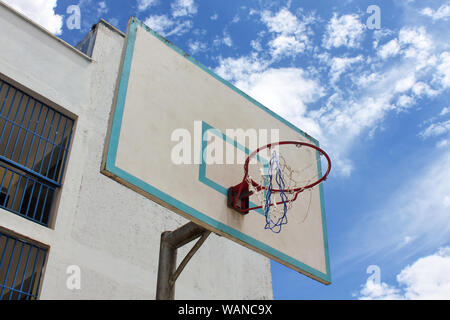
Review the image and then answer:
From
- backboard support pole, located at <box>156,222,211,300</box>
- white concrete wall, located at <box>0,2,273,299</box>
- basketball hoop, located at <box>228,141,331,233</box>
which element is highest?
white concrete wall, located at <box>0,2,273,299</box>

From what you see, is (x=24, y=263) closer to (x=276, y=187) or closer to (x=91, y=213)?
(x=91, y=213)

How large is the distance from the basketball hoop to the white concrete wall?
162 inches

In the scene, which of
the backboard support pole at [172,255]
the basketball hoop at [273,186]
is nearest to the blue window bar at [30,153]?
the backboard support pole at [172,255]

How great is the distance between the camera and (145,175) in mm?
4805

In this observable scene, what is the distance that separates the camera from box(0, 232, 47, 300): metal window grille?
7930mm

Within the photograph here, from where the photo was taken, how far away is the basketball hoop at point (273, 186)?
5617mm

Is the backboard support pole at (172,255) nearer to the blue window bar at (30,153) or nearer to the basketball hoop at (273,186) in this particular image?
the basketball hoop at (273,186)

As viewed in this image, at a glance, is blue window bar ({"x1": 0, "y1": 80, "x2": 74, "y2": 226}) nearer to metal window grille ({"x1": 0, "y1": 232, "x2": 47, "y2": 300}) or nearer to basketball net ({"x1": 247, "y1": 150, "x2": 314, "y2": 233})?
metal window grille ({"x1": 0, "y1": 232, "x2": 47, "y2": 300})

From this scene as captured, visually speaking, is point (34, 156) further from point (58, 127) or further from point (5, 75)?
point (5, 75)

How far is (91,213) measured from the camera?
932 cm

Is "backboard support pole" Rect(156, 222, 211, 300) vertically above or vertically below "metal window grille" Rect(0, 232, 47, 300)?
below

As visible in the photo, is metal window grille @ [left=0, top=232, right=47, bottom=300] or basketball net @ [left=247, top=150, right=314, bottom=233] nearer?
basketball net @ [left=247, top=150, right=314, bottom=233]

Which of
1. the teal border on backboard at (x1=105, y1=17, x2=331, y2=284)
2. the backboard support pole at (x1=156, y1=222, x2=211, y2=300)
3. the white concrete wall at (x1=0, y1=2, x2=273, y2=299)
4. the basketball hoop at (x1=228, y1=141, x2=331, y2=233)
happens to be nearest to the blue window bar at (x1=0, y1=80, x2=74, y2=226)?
the white concrete wall at (x1=0, y1=2, x2=273, y2=299)

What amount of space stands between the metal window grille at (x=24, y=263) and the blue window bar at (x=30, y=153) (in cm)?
47
